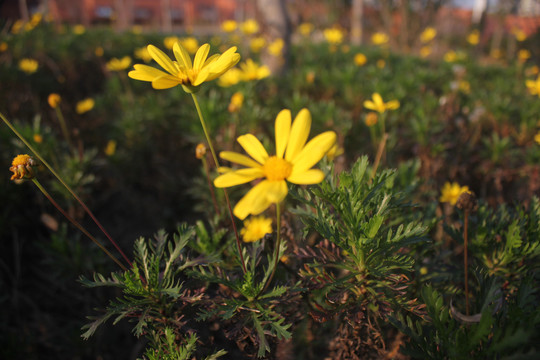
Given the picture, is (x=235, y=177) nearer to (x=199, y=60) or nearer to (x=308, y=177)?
(x=308, y=177)

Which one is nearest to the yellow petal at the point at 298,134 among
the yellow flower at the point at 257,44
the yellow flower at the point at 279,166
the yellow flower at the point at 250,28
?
the yellow flower at the point at 279,166

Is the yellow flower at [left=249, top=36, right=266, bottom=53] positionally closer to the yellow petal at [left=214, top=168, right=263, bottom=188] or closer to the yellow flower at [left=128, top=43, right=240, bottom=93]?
the yellow flower at [left=128, top=43, right=240, bottom=93]

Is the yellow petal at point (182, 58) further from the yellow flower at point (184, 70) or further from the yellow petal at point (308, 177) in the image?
the yellow petal at point (308, 177)

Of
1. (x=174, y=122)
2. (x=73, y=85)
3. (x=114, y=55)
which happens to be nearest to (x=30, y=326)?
(x=174, y=122)

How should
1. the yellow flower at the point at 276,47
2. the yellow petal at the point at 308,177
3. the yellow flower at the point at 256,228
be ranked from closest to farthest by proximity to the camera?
the yellow petal at the point at 308,177 < the yellow flower at the point at 256,228 < the yellow flower at the point at 276,47

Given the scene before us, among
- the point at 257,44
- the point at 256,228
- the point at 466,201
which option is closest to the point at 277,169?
the point at 466,201

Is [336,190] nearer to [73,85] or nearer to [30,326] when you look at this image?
[30,326]
